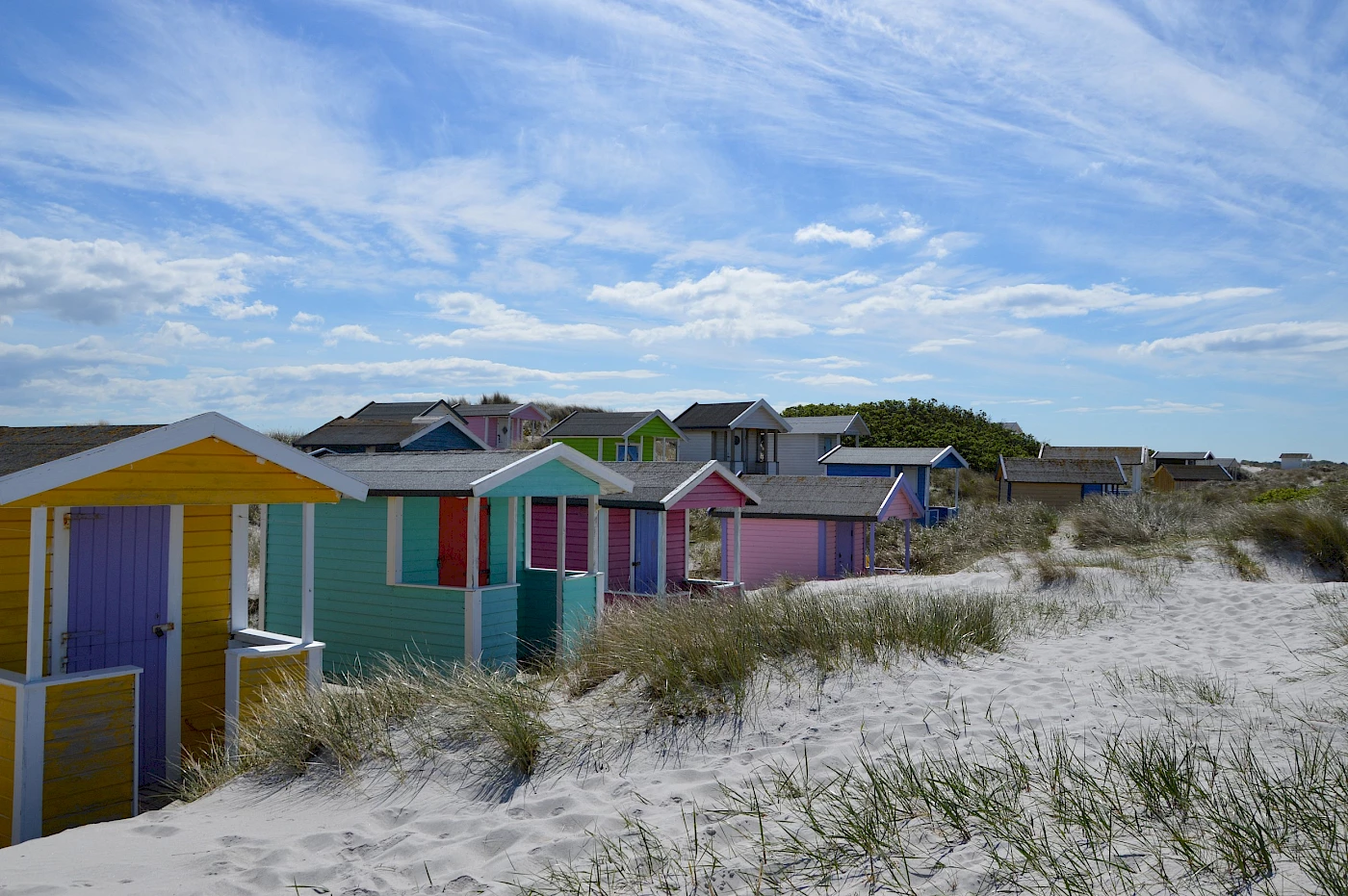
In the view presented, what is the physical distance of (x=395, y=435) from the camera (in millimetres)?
31703

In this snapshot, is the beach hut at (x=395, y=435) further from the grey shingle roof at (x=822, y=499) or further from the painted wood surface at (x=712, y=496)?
the painted wood surface at (x=712, y=496)

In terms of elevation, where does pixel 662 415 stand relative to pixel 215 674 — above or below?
above

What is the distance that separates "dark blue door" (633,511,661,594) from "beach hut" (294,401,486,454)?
12.7 meters

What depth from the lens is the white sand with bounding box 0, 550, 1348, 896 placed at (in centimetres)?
462

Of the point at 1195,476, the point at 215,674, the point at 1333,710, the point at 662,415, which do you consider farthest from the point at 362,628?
the point at 1195,476

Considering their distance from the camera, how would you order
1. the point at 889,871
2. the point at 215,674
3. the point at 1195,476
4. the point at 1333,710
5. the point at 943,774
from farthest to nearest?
1. the point at 1195,476
2. the point at 215,674
3. the point at 1333,710
4. the point at 943,774
5. the point at 889,871

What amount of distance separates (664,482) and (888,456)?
69.5 feet

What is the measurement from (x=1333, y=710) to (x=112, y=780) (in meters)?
8.30

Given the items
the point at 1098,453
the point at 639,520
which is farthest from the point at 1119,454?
the point at 639,520

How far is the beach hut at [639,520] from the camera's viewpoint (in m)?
15.2

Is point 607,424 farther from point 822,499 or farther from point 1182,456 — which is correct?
point 1182,456

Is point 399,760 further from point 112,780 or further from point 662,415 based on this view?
point 662,415

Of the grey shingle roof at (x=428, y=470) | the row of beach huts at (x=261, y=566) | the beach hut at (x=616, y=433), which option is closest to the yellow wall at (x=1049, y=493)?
the beach hut at (x=616, y=433)

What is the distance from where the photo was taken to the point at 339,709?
21.9 feet
